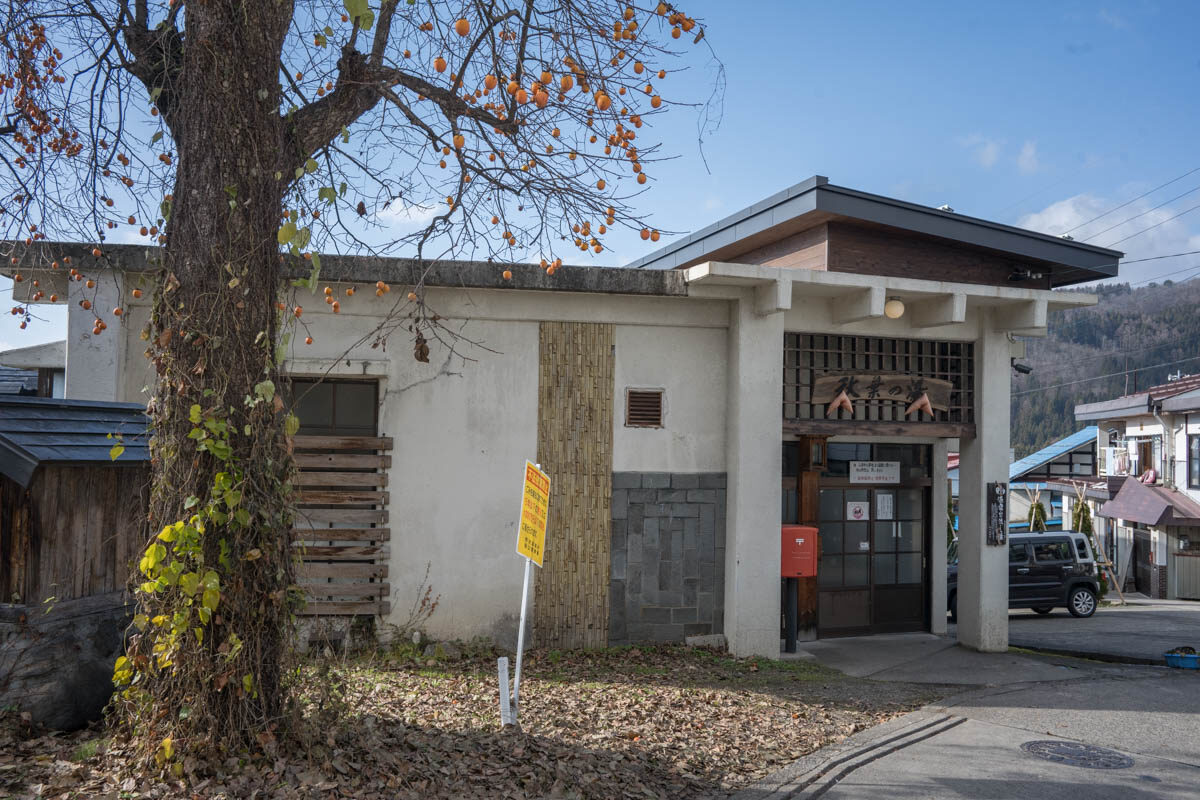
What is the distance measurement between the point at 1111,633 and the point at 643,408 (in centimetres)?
1011

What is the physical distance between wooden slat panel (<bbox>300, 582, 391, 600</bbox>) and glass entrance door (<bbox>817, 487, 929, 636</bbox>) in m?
6.31

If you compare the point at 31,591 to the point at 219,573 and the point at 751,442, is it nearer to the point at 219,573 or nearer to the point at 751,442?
the point at 219,573

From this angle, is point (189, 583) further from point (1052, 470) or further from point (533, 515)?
point (1052, 470)

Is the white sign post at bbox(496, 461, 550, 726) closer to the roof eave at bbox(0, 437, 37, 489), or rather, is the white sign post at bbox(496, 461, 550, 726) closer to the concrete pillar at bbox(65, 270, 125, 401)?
the roof eave at bbox(0, 437, 37, 489)

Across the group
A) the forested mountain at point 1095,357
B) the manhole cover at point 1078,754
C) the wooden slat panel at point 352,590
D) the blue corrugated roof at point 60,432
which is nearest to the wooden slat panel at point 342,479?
the wooden slat panel at point 352,590

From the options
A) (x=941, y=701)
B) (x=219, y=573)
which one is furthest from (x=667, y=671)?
(x=219, y=573)

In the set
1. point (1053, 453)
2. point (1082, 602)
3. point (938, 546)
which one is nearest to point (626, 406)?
point (938, 546)

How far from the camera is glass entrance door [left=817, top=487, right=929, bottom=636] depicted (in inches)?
519

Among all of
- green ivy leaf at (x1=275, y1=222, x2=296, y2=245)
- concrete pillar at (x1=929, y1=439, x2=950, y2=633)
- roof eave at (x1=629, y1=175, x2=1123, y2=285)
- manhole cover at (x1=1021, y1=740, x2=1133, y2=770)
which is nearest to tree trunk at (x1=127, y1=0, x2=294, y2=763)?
green ivy leaf at (x1=275, y1=222, x2=296, y2=245)

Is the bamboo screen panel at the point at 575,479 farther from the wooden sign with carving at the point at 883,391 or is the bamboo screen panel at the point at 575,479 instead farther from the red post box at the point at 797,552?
the wooden sign with carving at the point at 883,391

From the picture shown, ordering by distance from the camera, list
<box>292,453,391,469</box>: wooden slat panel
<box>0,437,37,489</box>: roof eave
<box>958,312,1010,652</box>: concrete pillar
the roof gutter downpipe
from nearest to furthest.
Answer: <box>0,437,37,489</box>: roof eave, <box>292,453,391,469</box>: wooden slat panel, <box>958,312,1010,652</box>: concrete pillar, the roof gutter downpipe

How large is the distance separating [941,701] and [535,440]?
16.6 feet

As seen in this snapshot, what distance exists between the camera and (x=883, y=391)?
1177 cm

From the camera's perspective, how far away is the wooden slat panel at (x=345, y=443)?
9914 mm
